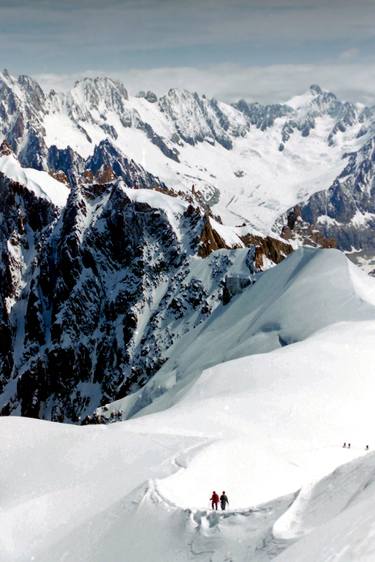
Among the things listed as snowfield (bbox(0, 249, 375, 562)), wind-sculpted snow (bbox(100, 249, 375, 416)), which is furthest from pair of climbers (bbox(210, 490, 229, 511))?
wind-sculpted snow (bbox(100, 249, 375, 416))

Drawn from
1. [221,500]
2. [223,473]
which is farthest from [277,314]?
[221,500]

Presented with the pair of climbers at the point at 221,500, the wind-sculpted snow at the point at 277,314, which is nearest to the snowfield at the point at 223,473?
the pair of climbers at the point at 221,500

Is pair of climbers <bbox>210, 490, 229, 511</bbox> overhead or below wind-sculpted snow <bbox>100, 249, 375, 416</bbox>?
below

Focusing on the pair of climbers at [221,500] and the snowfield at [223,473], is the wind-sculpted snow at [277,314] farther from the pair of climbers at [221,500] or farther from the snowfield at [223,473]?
the pair of climbers at [221,500]

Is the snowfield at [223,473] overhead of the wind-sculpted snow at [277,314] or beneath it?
beneath

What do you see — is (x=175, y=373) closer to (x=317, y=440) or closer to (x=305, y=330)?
(x=305, y=330)

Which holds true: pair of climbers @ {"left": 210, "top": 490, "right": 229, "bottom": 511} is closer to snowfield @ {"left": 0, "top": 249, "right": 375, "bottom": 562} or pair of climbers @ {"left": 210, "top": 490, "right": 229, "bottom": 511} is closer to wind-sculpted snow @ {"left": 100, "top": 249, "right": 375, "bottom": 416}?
snowfield @ {"left": 0, "top": 249, "right": 375, "bottom": 562}

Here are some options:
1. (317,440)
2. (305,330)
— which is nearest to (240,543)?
(317,440)

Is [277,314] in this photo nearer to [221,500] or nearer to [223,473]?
[223,473]
